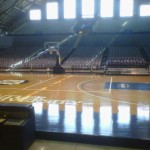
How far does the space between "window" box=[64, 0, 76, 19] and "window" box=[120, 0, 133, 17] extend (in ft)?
13.2

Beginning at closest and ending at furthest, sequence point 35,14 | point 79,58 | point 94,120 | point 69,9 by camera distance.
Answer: point 94,120 → point 79,58 → point 69,9 → point 35,14

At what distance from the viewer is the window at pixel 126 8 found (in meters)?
19.6

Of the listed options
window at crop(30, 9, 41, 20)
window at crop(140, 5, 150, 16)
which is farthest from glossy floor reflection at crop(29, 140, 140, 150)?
window at crop(30, 9, 41, 20)

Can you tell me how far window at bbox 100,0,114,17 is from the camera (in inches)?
781

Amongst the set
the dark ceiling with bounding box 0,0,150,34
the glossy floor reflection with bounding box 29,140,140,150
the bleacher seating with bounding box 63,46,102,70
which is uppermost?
the dark ceiling with bounding box 0,0,150,34

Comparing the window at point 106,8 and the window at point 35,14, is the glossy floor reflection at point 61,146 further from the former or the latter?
the window at point 35,14

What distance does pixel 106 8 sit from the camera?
20062 mm

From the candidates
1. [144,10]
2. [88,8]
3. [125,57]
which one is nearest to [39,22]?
[88,8]

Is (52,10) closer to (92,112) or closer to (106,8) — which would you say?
(106,8)

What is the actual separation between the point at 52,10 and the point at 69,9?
1.58 m

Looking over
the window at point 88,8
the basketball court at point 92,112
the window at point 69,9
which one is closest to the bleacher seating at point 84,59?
the window at point 88,8

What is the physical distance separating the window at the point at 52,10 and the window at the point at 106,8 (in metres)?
4.02

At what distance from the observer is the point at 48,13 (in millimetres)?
21344

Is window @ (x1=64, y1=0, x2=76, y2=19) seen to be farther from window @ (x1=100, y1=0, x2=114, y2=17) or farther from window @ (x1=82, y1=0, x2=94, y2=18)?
window @ (x1=100, y1=0, x2=114, y2=17)
